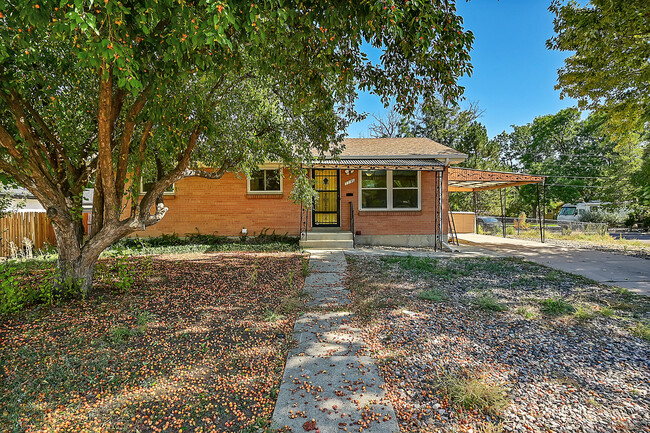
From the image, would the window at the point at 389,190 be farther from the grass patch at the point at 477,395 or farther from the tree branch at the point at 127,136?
the grass patch at the point at 477,395

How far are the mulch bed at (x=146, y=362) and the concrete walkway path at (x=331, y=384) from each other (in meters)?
0.15

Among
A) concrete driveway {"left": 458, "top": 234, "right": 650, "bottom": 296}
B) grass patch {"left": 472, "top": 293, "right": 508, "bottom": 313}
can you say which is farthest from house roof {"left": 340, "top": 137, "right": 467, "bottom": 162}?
grass patch {"left": 472, "top": 293, "right": 508, "bottom": 313}

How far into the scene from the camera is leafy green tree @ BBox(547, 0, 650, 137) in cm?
760

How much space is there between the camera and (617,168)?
25203 millimetres

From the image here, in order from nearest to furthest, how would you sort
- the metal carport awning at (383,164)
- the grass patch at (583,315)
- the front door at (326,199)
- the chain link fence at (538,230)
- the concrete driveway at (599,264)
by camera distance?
1. the grass patch at (583,315)
2. the concrete driveway at (599,264)
3. the metal carport awning at (383,164)
4. the front door at (326,199)
5. the chain link fence at (538,230)

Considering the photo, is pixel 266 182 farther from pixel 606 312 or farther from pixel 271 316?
pixel 606 312

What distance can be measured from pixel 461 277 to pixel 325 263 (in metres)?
3.07

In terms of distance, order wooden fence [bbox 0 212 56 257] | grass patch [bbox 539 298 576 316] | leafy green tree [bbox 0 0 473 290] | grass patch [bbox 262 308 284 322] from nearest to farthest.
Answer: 1. leafy green tree [bbox 0 0 473 290]
2. grass patch [bbox 262 308 284 322]
3. grass patch [bbox 539 298 576 316]
4. wooden fence [bbox 0 212 56 257]

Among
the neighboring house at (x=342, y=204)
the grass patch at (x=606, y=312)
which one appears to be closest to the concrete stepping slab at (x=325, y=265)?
the neighboring house at (x=342, y=204)

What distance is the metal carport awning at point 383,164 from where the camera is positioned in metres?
10.1

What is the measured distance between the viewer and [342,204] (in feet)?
38.1

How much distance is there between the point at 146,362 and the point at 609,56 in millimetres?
12525

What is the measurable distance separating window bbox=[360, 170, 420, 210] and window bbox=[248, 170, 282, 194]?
3.17 meters

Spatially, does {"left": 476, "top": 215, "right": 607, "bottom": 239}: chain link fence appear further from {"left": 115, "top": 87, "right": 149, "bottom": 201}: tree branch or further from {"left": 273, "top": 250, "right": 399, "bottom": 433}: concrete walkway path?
{"left": 115, "top": 87, "right": 149, "bottom": 201}: tree branch
